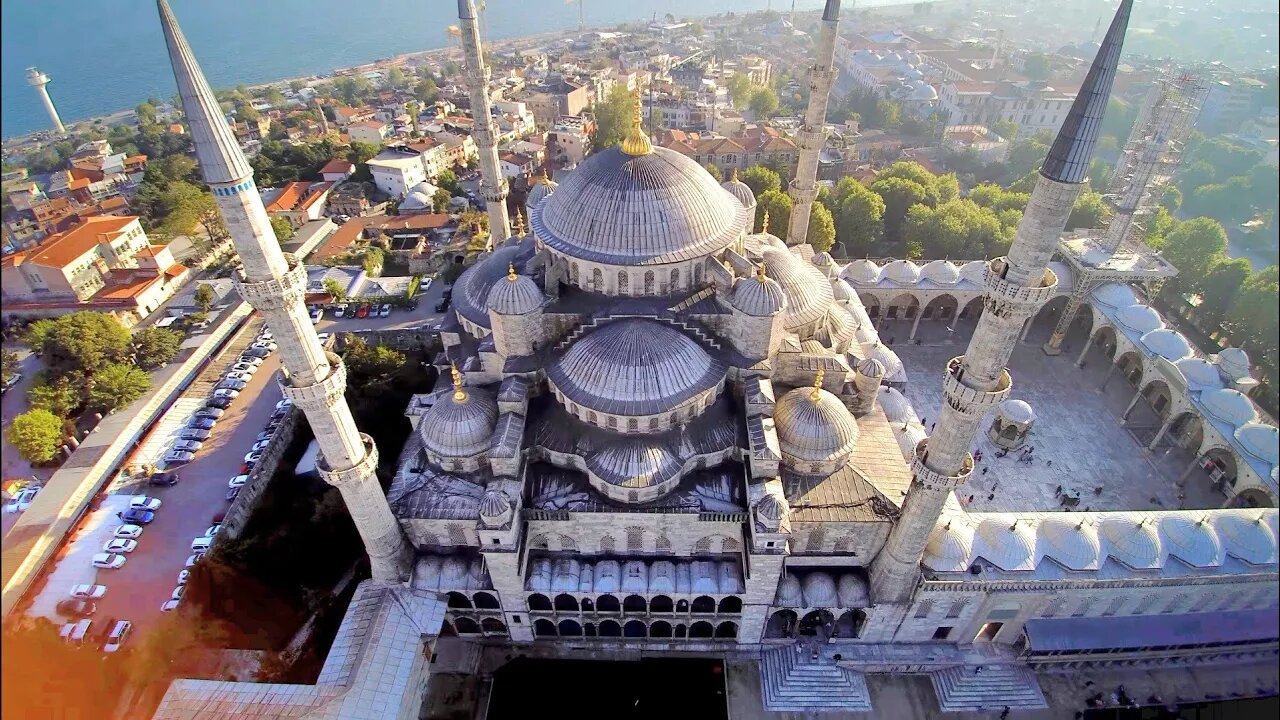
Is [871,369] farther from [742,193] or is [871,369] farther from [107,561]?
[107,561]

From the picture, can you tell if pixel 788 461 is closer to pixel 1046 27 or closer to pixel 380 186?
pixel 380 186

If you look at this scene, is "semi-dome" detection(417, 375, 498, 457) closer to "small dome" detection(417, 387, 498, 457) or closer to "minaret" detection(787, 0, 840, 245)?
"small dome" detection(417, 387, 498, 457)

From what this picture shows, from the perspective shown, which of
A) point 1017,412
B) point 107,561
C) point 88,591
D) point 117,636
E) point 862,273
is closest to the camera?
A: point 117,636

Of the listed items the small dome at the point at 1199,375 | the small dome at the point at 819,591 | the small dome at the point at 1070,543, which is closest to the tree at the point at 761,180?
the small dome at the point at 1199,375

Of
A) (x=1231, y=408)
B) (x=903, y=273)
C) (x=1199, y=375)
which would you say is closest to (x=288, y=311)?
(x=903, y=273)

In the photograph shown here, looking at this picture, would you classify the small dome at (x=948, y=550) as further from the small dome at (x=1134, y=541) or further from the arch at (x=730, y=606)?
the arch at (x=730, y=606)

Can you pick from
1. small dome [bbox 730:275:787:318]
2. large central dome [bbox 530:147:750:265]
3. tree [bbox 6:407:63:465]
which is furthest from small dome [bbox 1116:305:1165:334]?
tree [bbox 6:407:63:465]
